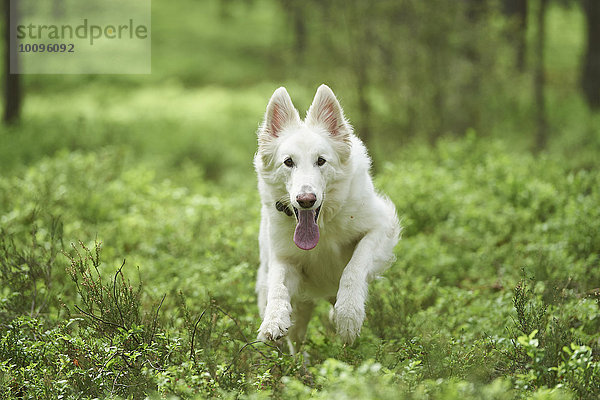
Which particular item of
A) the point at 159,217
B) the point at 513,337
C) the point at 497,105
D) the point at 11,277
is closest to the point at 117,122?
the point at 159,217

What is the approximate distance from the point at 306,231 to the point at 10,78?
1426 cm

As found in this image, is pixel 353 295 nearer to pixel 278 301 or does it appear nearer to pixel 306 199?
pixel 278 301

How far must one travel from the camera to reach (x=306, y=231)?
4.46 meters

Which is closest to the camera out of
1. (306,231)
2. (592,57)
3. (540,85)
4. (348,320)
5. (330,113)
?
(348,320)

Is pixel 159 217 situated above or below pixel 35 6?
below

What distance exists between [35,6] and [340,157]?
18861 millimetres

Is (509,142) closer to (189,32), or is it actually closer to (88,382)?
(88,382)

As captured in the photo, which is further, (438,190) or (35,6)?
(35,6)

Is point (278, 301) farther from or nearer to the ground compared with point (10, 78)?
nearer to the ground

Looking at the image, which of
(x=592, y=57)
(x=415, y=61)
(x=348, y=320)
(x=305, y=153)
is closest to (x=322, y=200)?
(x=305, y=153)

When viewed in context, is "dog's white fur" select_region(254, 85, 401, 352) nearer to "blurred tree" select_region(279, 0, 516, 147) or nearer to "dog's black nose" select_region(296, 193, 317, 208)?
"dog's black nose" select_region(296, 193, 317, 208)

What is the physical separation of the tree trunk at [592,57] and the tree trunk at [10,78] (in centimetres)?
1547

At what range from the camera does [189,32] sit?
31672 mm

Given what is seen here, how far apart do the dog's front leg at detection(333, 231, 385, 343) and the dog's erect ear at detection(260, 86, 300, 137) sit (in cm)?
116
